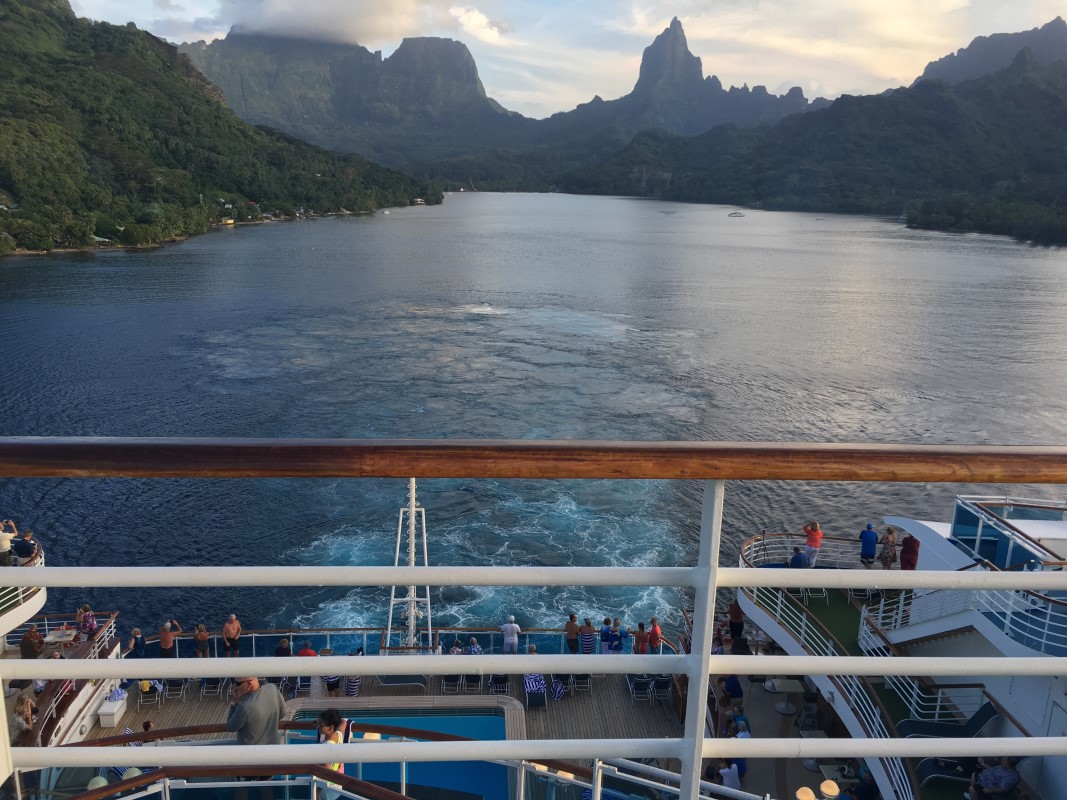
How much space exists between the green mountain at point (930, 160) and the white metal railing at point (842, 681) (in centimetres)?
8982

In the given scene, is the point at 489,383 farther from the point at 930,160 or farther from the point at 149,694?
the point at 930,160

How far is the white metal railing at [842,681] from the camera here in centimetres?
739

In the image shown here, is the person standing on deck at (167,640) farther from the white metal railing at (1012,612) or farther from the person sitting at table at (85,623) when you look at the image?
the white metal railing at (1012,612)

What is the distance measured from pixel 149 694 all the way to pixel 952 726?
842 centimetres

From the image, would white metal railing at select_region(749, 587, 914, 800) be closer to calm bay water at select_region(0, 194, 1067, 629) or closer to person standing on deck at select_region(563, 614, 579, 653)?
person standing on deck at select_region(563, 614, 579, 653)

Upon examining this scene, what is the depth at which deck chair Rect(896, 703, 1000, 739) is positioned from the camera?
25.4 feet

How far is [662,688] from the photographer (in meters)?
9.62

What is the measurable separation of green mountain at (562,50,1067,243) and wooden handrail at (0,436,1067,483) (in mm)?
98614

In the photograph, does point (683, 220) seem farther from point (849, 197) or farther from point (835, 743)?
point (835, 743)

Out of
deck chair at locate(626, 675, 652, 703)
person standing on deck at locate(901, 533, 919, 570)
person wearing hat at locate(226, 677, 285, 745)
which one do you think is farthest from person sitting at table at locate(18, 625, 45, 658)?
person standing on deck at locate(901, 533, 919, 570)

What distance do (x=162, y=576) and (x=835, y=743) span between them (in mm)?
1038

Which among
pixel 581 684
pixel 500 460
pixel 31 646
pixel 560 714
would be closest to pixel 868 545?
pixel 581 684

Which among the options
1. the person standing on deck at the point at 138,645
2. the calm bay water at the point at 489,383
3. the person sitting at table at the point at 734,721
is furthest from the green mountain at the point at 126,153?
the person sitting at table at the point at 734,721

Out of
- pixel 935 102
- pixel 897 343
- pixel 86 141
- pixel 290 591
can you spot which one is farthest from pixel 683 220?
pixel 290 591
